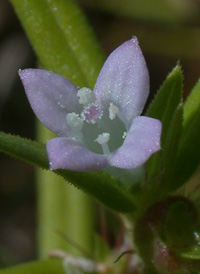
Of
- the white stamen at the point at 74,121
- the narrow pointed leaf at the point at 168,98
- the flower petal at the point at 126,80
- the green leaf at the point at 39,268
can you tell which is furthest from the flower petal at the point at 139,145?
the green leaf at the point at 39,268

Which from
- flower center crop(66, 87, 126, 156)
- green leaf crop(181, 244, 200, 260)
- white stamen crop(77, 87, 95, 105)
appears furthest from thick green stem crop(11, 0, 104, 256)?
green leaf crop(181, 244, 200, 260)

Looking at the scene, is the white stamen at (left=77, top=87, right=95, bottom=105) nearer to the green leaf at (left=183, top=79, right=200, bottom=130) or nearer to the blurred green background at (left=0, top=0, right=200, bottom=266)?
the green leaf at (left=183, top=79, right=200, bottom=130)

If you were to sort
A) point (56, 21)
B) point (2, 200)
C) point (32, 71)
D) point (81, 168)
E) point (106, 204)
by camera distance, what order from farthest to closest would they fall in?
point (2, 200), point (56, 21), point (106, 204), point (32, 71), point (81, 168)

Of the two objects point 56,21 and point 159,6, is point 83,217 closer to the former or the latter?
point 56,21

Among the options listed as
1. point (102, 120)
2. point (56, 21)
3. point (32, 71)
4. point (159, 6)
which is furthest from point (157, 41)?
point (32, 71)

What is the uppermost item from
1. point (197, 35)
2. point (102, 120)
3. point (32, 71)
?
point (32, 71)

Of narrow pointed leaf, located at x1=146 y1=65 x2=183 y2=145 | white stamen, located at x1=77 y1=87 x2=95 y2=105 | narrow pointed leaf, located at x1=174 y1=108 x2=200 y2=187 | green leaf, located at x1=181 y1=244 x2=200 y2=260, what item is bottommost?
green leaf, located at x1=181 y1=244 x2=200 y2=260

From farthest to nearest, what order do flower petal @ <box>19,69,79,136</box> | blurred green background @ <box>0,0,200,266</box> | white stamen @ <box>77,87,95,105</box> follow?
blurred green background @ <box>0,0,200,266</box> → white stamen @ <box>77,87,95,105</box> → flower petal @ <box>19,69,79,136</box>
